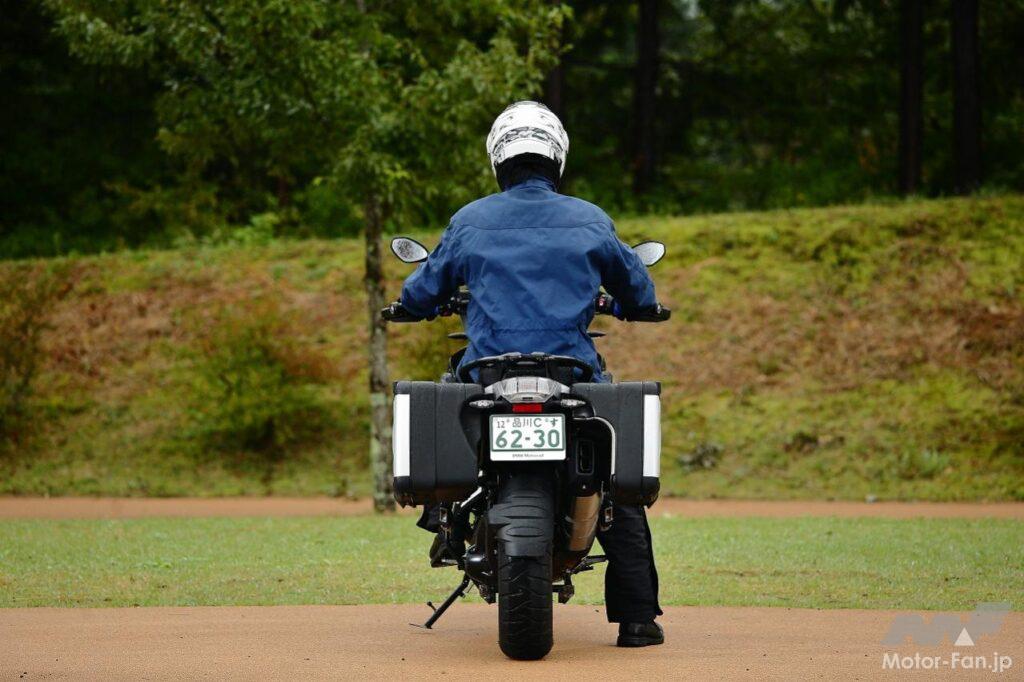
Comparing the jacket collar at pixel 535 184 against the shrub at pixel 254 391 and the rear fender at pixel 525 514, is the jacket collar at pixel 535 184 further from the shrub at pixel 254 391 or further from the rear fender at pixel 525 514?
the shrub at pixel 254 391

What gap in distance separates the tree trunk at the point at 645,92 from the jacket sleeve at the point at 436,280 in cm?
2936

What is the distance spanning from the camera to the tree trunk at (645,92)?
35656 mm

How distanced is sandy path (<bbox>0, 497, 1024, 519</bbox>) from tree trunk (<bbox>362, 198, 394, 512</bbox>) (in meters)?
0.68

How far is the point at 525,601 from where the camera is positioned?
605 cm

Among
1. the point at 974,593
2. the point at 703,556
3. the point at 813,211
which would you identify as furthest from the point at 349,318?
the point at 974,593

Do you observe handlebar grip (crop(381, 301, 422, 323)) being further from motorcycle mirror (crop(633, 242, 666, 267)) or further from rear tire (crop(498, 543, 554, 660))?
rear tire (crop(498, 543, 554, 660))

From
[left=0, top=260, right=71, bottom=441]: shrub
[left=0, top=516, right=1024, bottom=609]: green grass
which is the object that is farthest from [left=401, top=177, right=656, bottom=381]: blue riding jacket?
[left=0, top=260, right=71, bottom=441]: shrub

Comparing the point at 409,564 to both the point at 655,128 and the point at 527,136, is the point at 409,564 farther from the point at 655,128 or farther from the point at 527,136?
the point at 655,128

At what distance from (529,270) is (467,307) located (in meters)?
0.38

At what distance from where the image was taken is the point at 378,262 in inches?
659

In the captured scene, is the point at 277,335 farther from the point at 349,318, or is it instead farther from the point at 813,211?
the point at 813,211

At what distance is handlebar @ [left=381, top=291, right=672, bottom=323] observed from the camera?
6750 mm

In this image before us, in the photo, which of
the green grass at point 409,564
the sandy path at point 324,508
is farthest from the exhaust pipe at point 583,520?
the sandy path at point 324,508

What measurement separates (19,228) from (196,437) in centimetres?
1484
